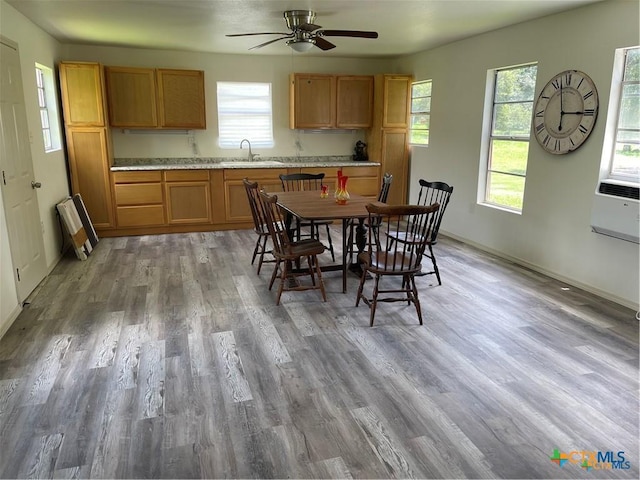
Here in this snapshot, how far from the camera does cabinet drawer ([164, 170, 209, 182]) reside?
598cm

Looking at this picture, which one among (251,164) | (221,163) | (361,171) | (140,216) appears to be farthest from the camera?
(361,171)

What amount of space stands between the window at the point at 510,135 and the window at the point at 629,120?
964mm

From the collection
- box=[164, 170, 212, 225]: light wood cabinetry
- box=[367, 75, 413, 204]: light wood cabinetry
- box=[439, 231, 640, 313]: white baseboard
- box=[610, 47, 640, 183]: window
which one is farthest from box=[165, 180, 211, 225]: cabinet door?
box=[610, 47, 640, 183]: window

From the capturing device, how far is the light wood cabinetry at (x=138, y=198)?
584 centimetres

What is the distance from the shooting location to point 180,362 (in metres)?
2.78

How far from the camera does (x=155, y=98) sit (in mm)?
5980

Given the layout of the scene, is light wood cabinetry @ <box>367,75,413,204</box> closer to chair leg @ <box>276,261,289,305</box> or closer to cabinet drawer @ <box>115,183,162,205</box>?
cabinet drawer @ <box>115,183,162,205</box>

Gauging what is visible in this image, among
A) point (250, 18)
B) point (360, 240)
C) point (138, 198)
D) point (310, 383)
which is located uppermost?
point (250, 18)

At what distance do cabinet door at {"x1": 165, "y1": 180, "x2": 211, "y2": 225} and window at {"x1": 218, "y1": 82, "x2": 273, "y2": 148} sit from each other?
0.92 meters

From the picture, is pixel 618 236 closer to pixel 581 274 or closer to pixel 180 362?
pixel 581 274

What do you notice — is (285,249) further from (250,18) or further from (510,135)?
(510,135)

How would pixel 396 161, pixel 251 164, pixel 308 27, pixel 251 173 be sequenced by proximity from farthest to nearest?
pixel 396 161 < pixel 251 164 < pixel 251 173 < pixel 308 27

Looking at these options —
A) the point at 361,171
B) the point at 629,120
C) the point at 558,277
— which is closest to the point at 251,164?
the point at 361,171

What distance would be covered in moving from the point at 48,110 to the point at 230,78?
2.36 m
